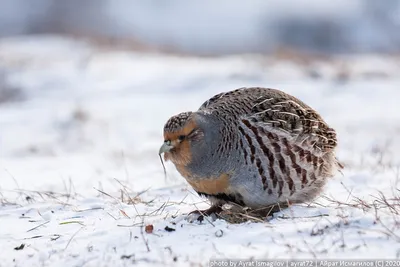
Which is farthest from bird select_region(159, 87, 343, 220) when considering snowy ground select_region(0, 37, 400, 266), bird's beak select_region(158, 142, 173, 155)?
snowy ground select_region(0, 37, 400, 266)

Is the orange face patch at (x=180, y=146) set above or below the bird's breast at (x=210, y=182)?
above

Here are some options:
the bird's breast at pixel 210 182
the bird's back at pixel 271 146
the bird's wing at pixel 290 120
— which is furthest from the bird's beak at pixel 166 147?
the bird's wing at pixel 290 120

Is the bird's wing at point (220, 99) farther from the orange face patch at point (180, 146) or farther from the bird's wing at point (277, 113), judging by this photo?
the orange face patch at point (180, 146)

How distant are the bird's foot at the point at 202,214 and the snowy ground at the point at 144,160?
0.38 ft

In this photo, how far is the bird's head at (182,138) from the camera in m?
4.85

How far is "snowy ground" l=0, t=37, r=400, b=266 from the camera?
4371 mm

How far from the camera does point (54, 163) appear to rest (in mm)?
9203

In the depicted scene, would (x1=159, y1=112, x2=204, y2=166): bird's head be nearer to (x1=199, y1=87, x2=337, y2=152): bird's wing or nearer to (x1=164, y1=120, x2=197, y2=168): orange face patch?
(x1=164, y1=120, x2=197, y2=168): orange face patch

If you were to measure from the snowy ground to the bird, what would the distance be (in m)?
0.26

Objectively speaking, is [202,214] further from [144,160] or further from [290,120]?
[144,160]

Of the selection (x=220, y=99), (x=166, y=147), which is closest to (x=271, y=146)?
(x=220, y=99)

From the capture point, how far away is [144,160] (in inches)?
378

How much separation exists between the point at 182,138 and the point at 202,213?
0.64 meters

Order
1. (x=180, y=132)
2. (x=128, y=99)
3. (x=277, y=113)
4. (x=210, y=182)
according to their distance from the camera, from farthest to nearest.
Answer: (x=128, y=99)
(x=277, y=113)
(x=210, y=182)
(x=180, y=132)
